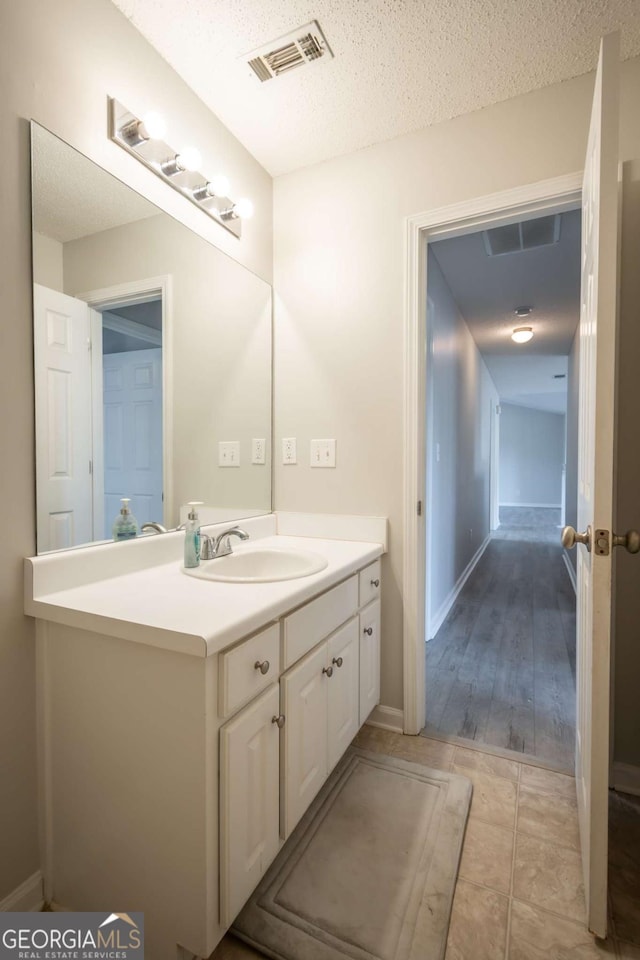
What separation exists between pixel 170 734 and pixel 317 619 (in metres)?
0.51

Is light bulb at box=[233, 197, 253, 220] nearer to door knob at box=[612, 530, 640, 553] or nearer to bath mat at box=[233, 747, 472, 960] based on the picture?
door knob at box=[612, 530, 640, 553]

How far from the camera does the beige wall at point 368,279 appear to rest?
1.66m

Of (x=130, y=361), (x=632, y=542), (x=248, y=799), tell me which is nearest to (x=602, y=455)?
(x=632, y=542)

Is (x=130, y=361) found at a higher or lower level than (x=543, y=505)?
higher

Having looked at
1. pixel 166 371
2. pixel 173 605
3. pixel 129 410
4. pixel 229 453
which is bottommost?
pixel 173 605

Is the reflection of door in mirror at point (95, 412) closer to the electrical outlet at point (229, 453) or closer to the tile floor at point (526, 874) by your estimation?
the electrical outlet at point (229, 453)

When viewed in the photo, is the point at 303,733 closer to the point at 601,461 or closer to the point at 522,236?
the point at 601,461

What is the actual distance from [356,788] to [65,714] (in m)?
1.00

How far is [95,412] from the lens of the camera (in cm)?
131

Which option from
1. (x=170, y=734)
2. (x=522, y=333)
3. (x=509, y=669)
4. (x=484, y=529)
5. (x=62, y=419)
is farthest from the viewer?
(x=484, y=529)

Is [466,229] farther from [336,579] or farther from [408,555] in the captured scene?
[336,579]

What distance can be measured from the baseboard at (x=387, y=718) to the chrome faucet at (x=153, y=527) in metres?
1.18

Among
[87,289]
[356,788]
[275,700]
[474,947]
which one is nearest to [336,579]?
[275,700]

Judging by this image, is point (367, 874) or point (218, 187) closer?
point (367, 874)
